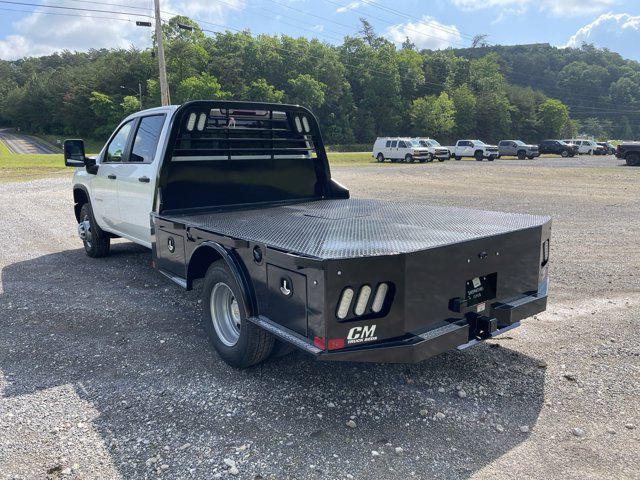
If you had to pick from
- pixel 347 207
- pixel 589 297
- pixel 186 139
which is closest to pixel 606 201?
pixel 589 297

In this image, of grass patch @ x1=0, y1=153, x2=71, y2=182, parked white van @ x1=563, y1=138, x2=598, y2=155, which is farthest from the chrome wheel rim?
parked white van @ x1=563, y1=138, x2=598, y2=155

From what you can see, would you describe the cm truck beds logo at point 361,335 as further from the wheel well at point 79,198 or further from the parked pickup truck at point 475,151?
the parked pickup truck at point 475,151

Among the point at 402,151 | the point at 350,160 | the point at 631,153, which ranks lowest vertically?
the point at 350,160

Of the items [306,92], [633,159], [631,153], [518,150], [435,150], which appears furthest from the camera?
[306,92]

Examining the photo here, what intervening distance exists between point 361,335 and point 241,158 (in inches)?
131

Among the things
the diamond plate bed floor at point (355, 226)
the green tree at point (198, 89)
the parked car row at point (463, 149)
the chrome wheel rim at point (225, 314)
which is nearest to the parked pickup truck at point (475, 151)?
the parked car row at point (463, 149)

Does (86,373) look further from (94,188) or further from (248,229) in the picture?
(94,188)

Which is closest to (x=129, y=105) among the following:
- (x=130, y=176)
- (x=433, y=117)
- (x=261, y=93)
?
(x=261, y=93)

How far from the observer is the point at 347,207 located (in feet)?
18.4

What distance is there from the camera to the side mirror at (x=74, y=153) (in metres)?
6.96

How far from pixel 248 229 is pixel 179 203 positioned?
5.43ft

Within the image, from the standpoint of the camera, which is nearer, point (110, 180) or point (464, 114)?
point (110, 180)

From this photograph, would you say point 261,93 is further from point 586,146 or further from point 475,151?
point 586,146

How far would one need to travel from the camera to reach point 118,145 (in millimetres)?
6719
